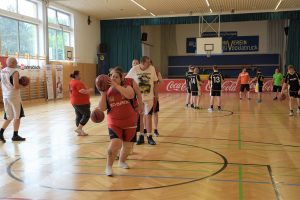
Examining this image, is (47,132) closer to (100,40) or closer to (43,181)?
(43,181)

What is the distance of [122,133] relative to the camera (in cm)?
490

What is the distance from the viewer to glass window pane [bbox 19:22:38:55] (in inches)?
690

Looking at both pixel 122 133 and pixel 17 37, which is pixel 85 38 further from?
pixel 122 133

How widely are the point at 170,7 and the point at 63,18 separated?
6.34 m

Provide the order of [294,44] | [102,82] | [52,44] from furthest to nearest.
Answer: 1. [294,44]
2. [52,44]
3. [102,82]

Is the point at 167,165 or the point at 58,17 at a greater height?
the point at 58,17

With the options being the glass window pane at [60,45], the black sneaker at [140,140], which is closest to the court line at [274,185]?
the black sneaker at [140,140]

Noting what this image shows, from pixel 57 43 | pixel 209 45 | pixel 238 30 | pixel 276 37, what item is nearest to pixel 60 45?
pixel 57 43

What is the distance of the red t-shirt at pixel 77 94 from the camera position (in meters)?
7.78

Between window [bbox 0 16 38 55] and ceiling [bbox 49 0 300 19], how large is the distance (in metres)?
2.50

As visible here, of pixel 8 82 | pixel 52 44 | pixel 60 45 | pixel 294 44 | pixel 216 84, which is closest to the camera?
pixel 8 82

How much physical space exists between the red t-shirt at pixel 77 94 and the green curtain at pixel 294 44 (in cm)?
1908

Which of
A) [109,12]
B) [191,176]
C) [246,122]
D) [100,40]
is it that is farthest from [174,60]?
[191,176]

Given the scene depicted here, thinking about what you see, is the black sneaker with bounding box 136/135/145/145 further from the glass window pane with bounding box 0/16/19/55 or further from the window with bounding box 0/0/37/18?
the window with bounding box 0/0/37/18
